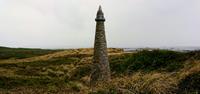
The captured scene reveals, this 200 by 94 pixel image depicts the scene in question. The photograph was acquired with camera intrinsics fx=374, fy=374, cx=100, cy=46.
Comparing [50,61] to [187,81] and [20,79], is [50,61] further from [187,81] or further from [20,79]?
[187,81]

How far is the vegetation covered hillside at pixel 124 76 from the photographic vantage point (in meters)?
25.3

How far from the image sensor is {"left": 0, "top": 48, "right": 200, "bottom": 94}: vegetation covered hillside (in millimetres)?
25297

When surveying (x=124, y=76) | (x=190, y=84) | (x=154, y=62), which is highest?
(x=154, y=62)

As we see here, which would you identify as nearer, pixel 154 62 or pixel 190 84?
pixel 190 84

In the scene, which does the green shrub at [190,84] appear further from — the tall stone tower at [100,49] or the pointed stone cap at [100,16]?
the pointed stone cap at [100,16]

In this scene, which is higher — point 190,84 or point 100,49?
point 100,49

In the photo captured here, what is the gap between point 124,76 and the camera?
3981 centimetres

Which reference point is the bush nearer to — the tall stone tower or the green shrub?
the tall stone tower

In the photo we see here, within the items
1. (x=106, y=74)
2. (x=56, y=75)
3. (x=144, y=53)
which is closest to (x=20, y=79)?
(x=56, y=75)

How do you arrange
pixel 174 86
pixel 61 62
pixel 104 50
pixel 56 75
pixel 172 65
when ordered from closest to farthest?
1. pixel 174 86
2. pixel 104 50
3. pixel 172 65
4. pixel 56 75
5. pixel 61 62

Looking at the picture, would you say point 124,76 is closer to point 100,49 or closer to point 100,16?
point 100,49

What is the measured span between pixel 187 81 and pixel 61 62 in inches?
1673

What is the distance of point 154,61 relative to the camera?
1641 inches

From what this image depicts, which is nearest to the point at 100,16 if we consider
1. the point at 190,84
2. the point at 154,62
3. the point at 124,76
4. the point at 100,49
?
the point at 100,49
